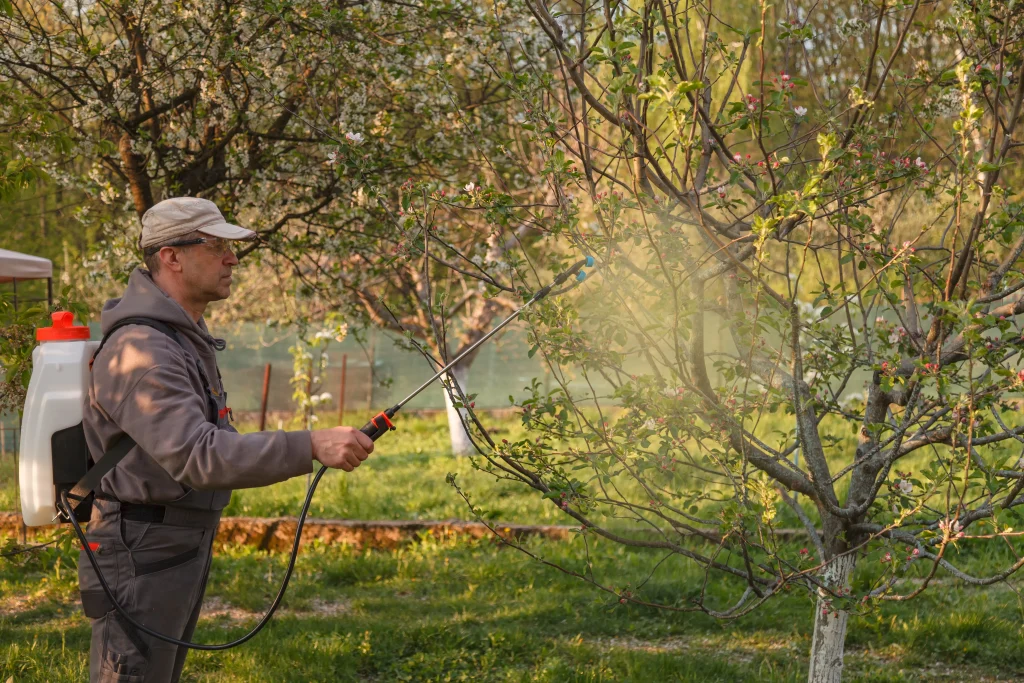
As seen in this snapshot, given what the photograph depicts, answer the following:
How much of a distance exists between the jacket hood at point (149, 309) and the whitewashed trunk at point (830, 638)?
8.23ft

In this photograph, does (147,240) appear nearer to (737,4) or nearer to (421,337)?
(421,337)

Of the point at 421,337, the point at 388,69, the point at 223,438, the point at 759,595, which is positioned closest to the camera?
the point at 223,438

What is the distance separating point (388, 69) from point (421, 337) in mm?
5883

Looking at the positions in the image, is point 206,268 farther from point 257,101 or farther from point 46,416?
point 257,101

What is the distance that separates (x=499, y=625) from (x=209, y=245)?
3.24 meters

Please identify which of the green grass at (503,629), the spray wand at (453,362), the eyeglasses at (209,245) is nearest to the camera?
the spray wand at (453,362)

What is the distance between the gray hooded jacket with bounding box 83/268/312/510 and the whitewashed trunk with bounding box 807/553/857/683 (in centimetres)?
224

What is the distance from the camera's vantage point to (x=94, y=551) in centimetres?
279

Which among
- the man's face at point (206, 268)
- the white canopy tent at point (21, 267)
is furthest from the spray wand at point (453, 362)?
the white canopy tent at point (21, 267)

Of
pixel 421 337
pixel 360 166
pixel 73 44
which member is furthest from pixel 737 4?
pixel 360 166

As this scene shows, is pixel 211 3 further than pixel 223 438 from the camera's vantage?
Yes

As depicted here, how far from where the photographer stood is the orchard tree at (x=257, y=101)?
575 centimetres

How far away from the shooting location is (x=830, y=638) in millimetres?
3820

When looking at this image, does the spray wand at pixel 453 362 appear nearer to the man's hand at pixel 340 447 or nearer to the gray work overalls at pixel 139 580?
the man's hand at pixel 340 447
